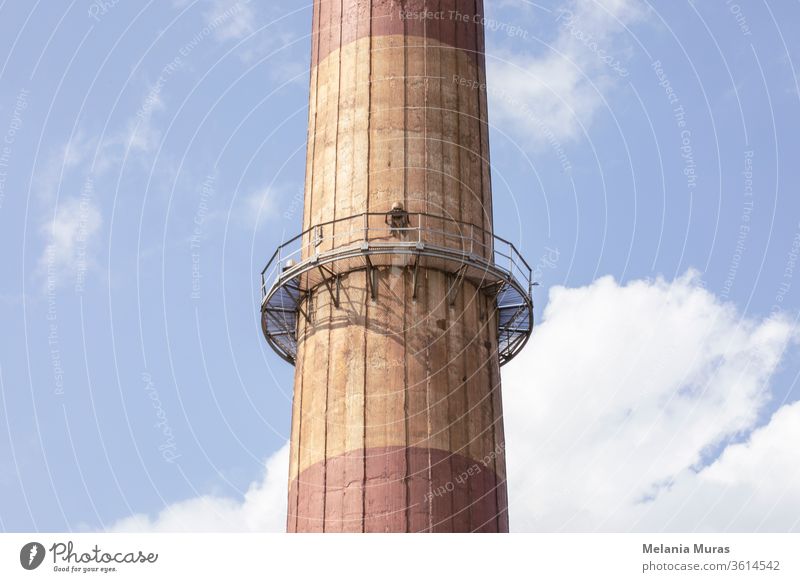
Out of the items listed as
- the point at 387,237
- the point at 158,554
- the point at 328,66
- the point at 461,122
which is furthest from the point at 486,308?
the point at 158,554

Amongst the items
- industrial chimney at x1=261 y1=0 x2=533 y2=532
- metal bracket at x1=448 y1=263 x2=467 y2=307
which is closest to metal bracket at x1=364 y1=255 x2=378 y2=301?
industrial chimney at x1=261 y1=0 x2=533 y2=532

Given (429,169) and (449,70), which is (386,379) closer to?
(429,169)

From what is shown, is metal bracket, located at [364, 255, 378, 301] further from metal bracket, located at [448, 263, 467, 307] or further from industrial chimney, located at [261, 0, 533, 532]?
metal bracket, located at [448, 263, 467, 307]

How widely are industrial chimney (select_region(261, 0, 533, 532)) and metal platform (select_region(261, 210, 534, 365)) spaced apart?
6 cm

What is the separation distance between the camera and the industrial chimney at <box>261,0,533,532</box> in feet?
118

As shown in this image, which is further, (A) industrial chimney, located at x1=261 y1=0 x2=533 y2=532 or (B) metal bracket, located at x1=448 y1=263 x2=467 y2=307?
(B) metal bracket, located at x1=448 y1=263 x2=467 y2=307

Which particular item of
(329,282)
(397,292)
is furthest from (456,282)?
(329,282)

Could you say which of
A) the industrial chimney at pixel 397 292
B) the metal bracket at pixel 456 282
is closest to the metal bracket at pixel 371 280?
the industrial chimney at pixel 397 292

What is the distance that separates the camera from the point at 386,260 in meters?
38.7

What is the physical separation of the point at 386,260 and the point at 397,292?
1.11m

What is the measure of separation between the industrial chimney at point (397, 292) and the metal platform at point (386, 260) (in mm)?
56

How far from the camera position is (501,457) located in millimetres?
38344

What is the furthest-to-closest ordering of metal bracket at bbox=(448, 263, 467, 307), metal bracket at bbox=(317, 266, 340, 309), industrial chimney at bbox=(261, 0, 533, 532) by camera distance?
metal bracket at bbox=(317, 266, 340, 309)
metal bracket at bbox=(448, 263, 467, 307)
industrial chimney at bbox=(261, 0, 533, 532)

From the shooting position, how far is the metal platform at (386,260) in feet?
127
